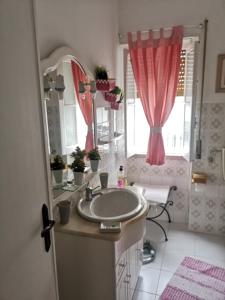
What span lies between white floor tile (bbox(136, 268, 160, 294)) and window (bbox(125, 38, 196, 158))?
127 centimetres

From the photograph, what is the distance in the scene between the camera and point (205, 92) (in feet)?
8.09

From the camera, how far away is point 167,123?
285cm

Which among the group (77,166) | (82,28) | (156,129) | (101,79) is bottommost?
(77,166)

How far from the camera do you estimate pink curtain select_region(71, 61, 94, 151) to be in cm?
172

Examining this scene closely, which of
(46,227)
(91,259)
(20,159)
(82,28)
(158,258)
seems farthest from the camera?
(158,258)

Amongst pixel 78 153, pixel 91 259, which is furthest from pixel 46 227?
pixel 78 153

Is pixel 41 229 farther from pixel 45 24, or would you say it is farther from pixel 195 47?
pixel 195 47

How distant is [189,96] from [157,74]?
418 mm

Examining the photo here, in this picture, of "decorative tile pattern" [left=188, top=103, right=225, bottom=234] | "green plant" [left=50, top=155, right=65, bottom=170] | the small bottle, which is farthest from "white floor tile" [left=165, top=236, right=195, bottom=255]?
"green plant" [left=50, top=155, right=65, bottom=170]

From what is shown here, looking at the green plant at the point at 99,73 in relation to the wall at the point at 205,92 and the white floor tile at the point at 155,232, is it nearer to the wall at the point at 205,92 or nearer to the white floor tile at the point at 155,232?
the wall at the point at 205,92

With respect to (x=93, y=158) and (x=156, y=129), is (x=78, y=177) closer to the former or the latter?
(x=93, y=158)

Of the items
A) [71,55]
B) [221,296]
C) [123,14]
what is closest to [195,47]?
[123,14]

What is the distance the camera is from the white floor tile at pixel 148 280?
1.98 meters

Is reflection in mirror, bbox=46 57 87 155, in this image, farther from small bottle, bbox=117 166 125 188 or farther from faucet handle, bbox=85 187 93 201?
small bottle, bbox=117 166 125 188
